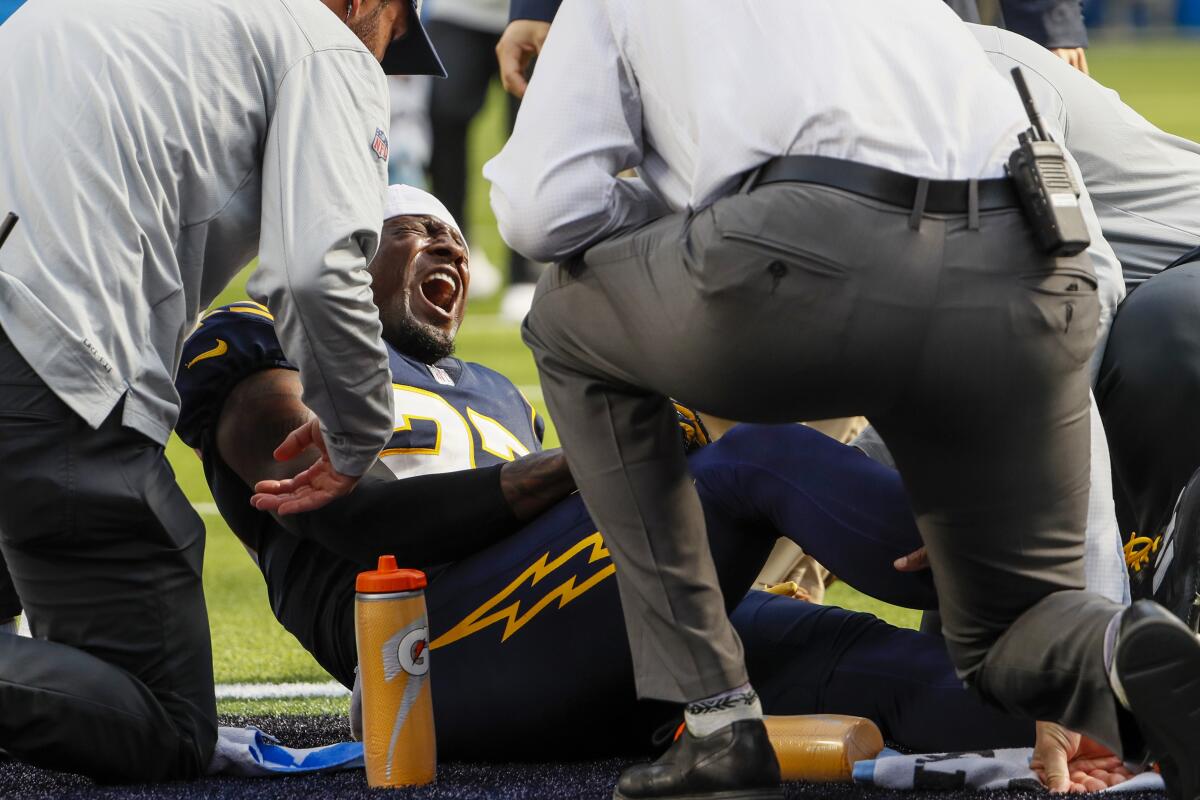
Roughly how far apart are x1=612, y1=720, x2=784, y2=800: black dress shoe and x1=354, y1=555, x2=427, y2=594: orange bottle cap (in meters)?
0.57

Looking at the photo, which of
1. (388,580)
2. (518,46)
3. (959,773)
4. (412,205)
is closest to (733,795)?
(959,773)

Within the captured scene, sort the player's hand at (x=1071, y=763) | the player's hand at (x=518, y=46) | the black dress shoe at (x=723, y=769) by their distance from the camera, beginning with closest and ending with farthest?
the black dress shoe at (x=723, y=769) → the player's hand at (x=1071, y=763) → the player's hand at (x=518, y=46)

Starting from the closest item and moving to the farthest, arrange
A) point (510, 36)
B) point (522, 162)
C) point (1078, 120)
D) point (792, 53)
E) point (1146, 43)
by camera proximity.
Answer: point (792, 53) < point (522, 162) < point (1078, 120) < point (510, 36) < point (1146, 43)

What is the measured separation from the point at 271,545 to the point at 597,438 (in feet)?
3.76

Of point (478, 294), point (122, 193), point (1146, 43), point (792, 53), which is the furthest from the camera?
point (1146, 43)

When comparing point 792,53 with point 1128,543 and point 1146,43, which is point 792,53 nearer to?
point 1128,543

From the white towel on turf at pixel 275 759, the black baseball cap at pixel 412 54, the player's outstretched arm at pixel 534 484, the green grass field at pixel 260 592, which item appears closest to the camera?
the white towel on turf at pixel 275 759

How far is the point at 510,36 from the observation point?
4320mm

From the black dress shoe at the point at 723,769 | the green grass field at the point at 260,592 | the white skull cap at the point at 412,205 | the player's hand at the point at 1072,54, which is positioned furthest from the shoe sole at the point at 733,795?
the player's hand at the point at 1072,54

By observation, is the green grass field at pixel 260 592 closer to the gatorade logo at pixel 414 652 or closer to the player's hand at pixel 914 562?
the gatorade logo at pixel 414 652

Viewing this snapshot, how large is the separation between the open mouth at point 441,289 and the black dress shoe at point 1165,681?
2.01 metres

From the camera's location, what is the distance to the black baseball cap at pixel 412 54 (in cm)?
322

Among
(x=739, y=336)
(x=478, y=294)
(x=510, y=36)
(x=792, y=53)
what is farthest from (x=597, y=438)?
(x=478, y=294)

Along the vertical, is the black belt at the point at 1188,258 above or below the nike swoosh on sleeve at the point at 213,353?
above
